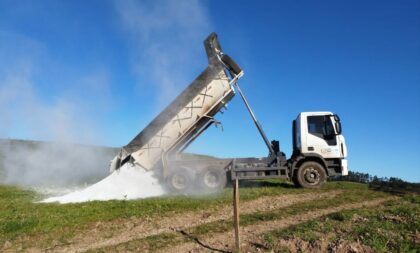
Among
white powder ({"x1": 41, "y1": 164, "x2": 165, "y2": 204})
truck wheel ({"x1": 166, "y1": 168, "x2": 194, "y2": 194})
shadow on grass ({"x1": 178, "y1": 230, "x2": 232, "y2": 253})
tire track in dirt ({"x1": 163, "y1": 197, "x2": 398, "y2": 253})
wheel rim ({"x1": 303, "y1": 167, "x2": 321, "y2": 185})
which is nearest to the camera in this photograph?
shadow on grass ({"x1": 178, "y1": 230, "x2": 232, "y2": 253})

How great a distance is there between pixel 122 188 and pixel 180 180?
2547 mm

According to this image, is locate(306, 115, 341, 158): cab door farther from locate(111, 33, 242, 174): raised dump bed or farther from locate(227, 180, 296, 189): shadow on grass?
locate(111, 33, 242, 174): raised dump bed

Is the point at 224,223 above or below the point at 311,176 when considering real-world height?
below

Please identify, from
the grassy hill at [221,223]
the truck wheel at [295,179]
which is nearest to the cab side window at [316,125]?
the truck wheel at [295,179]

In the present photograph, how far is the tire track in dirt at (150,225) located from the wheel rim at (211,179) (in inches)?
118

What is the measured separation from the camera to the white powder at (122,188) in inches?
606

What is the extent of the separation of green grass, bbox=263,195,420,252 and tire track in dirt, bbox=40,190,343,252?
262cm

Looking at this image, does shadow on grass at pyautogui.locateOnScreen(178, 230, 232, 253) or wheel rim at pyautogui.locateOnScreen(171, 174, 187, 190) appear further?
wheel rim at pyautogui.locateOnScreen(171, 174, 187, 190)

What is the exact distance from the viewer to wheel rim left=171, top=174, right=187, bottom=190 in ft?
53.3

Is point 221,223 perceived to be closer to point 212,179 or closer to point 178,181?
point 212,179

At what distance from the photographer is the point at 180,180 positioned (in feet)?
53.4

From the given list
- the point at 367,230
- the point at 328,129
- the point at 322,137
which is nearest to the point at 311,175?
the point at 322,137

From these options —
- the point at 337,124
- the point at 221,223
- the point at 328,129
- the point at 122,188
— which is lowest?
the point at 221,223

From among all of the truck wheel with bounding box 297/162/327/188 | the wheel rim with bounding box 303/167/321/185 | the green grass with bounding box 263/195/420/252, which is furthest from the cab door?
the green grass with bounding box 263/195/420/252
